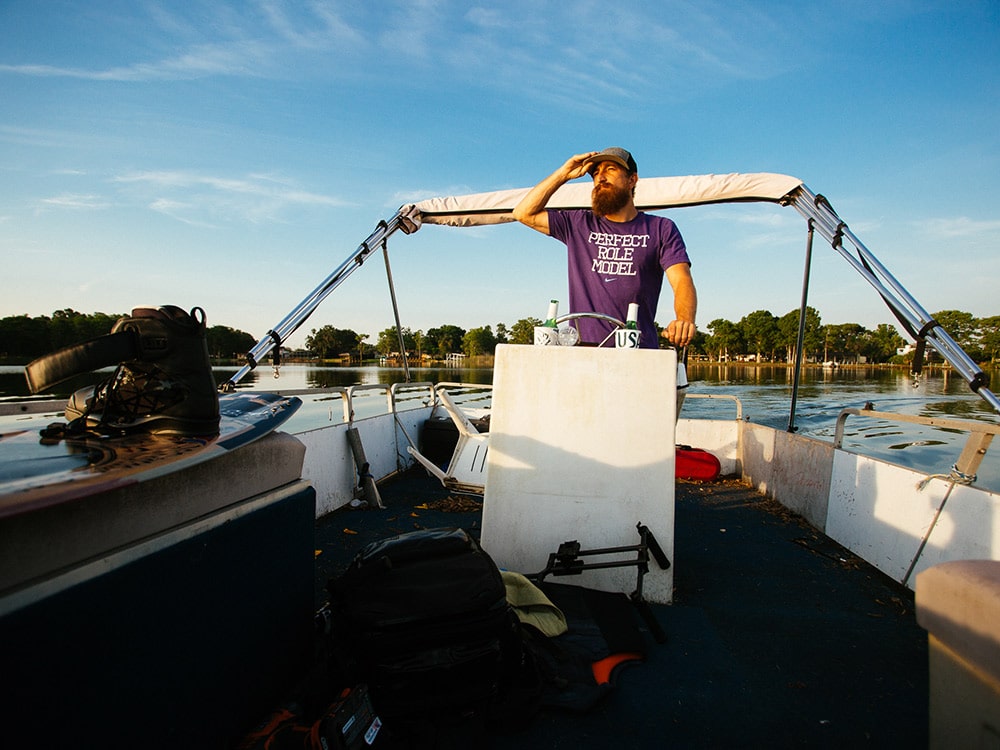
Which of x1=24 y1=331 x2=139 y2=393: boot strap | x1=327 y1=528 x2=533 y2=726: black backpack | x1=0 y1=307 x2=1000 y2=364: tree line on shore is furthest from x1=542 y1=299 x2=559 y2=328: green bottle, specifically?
x1=0 y1=307 x2=1000 y2=364: tree line on shore

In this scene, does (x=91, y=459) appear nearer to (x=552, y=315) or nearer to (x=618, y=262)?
(x=552, y=315)

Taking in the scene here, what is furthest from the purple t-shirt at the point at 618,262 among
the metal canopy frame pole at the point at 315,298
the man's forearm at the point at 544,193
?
the metal canopy frame pole at the point at 315,298

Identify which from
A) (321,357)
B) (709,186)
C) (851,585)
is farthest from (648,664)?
(321,357)

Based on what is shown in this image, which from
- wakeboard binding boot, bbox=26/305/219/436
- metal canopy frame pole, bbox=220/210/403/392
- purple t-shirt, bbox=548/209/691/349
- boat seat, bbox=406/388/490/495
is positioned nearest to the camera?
wakeboard binding boot, bbox=26/305/219/436

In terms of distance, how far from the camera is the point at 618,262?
3.28 metres

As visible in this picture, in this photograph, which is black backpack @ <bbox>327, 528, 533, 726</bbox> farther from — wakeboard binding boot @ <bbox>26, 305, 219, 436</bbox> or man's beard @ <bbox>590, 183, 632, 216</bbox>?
man's beard @ <bbox>590, 183, 632, 216</bbox>

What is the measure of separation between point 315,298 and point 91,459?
3767 millimetres

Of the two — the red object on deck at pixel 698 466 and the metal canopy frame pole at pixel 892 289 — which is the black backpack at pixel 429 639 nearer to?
the metal canopy frame pole at pixel 892 289

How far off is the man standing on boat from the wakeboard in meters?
2.38

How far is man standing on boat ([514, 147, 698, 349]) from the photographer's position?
3.11 metres

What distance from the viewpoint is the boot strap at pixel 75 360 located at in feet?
3.57

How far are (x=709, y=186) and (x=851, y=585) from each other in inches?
132

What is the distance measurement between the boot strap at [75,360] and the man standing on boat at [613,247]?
2.56m

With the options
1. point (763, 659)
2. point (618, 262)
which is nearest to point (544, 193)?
point (618, 262)
